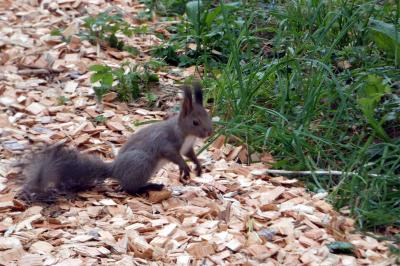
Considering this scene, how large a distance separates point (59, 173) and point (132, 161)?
484 mm

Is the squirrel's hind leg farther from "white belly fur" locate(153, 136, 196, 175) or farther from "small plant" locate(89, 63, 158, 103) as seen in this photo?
"small plant" locate(89, 63, 158, 103)

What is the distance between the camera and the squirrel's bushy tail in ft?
17.7

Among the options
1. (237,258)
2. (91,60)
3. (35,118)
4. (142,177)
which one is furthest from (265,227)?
(91,60)

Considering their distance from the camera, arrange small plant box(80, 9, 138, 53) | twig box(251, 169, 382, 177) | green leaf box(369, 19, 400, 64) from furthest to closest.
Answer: small plant box(80, 9, 138, 53), green leaf box(369, 19, 400, 64), twig box(251, 169, 382, 177)

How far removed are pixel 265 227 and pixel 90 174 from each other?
4.02ft

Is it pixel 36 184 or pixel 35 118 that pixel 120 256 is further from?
pixel 35 118

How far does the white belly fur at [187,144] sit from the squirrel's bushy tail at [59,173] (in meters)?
0.53

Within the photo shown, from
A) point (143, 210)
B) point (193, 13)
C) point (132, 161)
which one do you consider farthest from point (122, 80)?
point (143, 210)

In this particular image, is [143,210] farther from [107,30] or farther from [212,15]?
[107,30]

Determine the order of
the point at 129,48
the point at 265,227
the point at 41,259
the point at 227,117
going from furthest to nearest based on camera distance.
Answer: the point at 129,48
the point at 227,117
the point at 265,227
the point at 41,259

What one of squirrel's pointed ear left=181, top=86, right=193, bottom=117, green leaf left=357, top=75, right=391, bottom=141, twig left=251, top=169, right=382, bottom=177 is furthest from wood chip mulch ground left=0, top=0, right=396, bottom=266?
green leaf left=357, top=75, right=391, bottom=141

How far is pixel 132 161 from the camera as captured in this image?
5.62 metres

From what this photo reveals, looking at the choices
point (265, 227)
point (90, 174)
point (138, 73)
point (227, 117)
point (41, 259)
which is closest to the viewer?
point (41, 259)

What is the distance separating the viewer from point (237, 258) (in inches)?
190
